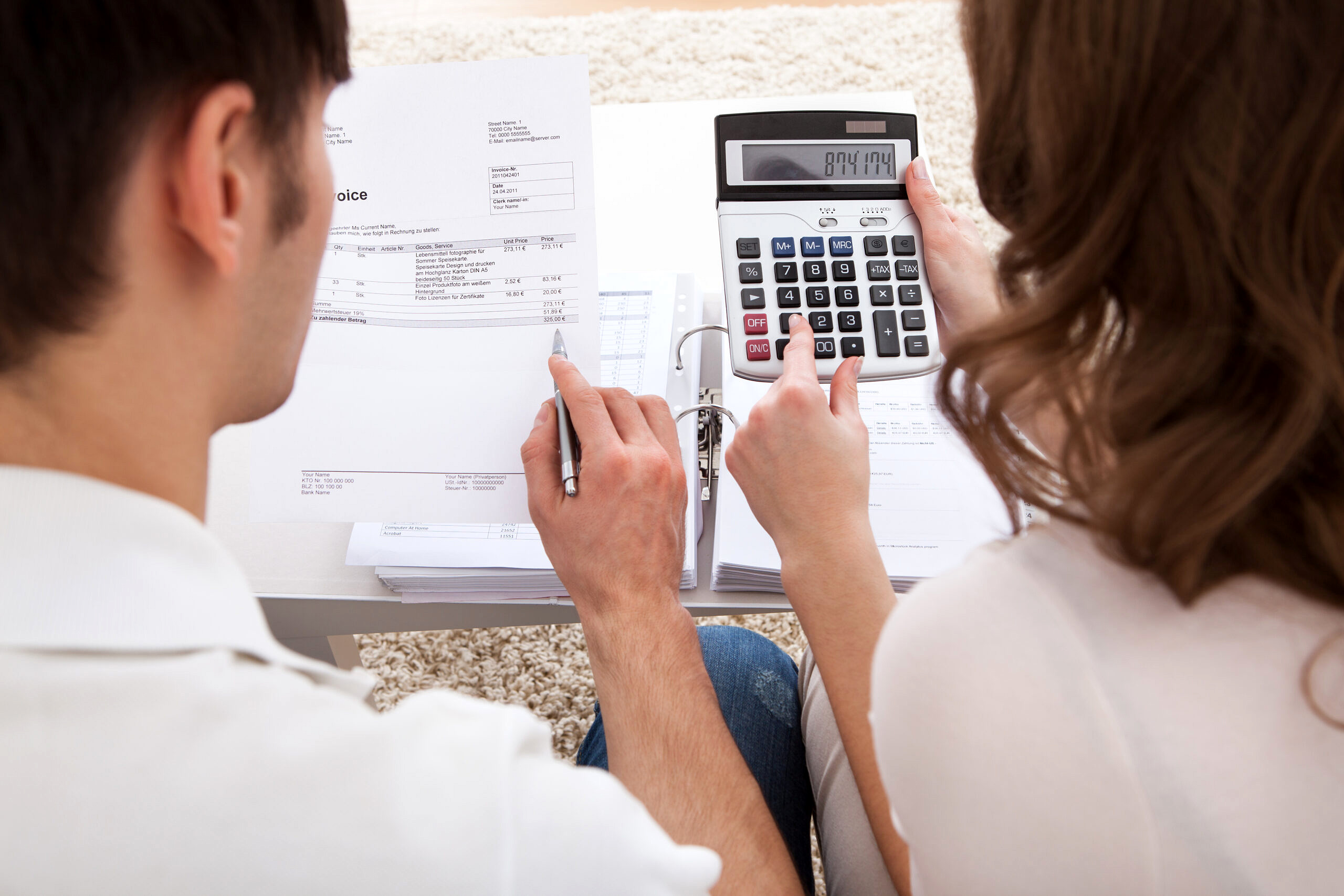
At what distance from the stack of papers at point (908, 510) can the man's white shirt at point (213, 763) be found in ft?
0.89

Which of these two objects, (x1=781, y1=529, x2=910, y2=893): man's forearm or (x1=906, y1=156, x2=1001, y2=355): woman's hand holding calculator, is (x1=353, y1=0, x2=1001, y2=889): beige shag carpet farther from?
(x1=781, y1=529, x2=910, y2=893): man's forearm

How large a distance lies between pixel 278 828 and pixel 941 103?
5.37 ft

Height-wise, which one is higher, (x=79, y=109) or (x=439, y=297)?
(x=79, y=109)

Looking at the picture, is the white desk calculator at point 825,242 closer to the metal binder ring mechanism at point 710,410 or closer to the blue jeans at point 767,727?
the metal binder ring mechanism at point 710,410

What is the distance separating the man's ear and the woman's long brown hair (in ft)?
1.15

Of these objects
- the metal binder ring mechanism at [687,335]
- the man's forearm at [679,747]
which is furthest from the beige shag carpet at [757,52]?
the man's forearm at [679,747]

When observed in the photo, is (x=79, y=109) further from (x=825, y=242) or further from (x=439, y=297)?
(x=825, y=242)

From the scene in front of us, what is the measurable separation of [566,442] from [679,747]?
215 mm

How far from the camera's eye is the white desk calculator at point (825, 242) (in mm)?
665

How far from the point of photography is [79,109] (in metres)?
0.34

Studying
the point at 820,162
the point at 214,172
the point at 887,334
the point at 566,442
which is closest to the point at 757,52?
the point at 820,162

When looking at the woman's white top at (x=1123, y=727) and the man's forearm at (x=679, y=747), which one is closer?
the woman's white top at (x=1123, y=727)

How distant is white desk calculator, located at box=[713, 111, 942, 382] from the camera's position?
665 millimetres

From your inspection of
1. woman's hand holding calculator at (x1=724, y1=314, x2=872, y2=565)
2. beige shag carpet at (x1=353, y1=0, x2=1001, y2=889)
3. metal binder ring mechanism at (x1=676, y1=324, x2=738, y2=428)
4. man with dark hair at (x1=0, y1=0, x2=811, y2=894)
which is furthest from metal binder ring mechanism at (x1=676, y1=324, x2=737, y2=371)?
beige shag carpet at (x1=353, y1=0, x2=1001, y2=889)
